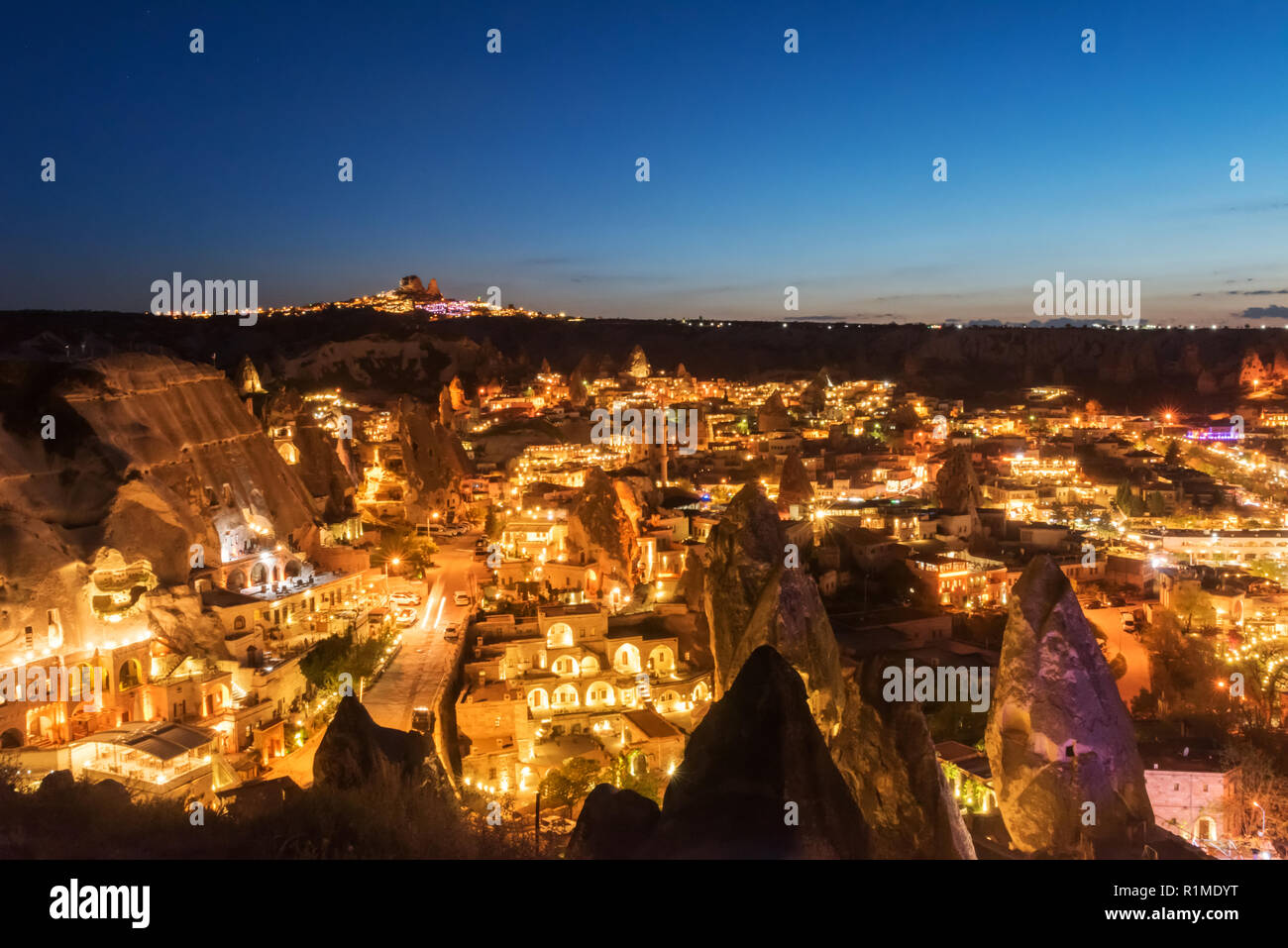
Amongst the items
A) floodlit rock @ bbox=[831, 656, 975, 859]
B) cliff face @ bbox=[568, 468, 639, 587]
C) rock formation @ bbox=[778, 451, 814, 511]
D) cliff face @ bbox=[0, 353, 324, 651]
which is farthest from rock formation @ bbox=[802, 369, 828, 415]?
floodlit rock @ bbox=[831, 656, 975, 859]

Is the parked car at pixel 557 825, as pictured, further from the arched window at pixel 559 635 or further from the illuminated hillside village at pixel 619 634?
the arched window at pixel 559 635

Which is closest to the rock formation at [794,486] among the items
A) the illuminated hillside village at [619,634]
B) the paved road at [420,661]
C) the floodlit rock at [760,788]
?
the illuminated hillside village at [619,634]

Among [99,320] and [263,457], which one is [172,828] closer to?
[263,457]

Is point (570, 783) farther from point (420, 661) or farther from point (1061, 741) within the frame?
point (1061, 741)

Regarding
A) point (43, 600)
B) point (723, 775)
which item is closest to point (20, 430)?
point (43, 600)

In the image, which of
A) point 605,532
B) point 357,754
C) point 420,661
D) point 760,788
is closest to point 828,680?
point 420,661
